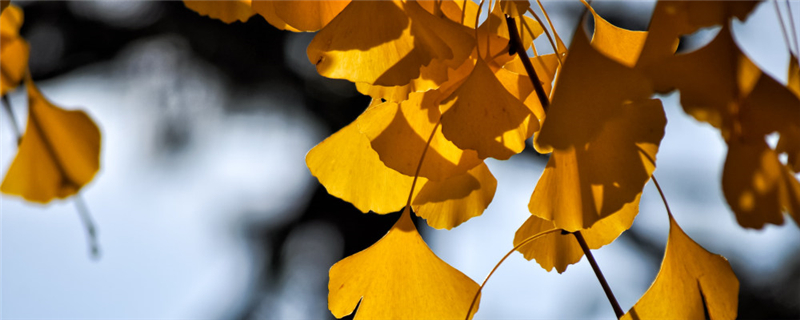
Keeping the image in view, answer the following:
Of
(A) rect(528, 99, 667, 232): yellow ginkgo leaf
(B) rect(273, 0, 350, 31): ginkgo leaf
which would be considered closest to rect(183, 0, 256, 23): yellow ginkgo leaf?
(B) rect(273, 0, 350, 31): ginkgo leaf

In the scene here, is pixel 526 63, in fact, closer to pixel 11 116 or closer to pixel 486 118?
pixel 486 118

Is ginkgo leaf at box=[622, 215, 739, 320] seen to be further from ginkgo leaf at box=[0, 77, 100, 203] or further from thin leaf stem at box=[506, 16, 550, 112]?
ginkgo leaf at box=[0, 77, 100, 203]

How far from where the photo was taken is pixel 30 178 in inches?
6.8

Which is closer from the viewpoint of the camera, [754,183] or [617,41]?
[754,183]

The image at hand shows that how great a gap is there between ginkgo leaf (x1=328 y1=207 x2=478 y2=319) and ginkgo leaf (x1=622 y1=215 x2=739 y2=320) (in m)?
0.07

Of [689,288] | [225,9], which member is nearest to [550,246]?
[689,288]

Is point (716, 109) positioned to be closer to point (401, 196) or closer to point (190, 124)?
point (401, 196)

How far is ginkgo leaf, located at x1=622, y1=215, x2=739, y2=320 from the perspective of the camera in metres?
Answer: 0.24

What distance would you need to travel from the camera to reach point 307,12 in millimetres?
229

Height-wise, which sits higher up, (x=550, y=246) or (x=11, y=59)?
(x=11, y=59)

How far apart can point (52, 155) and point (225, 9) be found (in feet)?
0.34

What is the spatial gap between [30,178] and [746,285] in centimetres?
163

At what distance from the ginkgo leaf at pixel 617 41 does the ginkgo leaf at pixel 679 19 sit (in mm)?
78

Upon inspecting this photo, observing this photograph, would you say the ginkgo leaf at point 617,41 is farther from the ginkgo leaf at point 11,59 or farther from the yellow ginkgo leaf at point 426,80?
the ginkgo leaf at point 11,59
